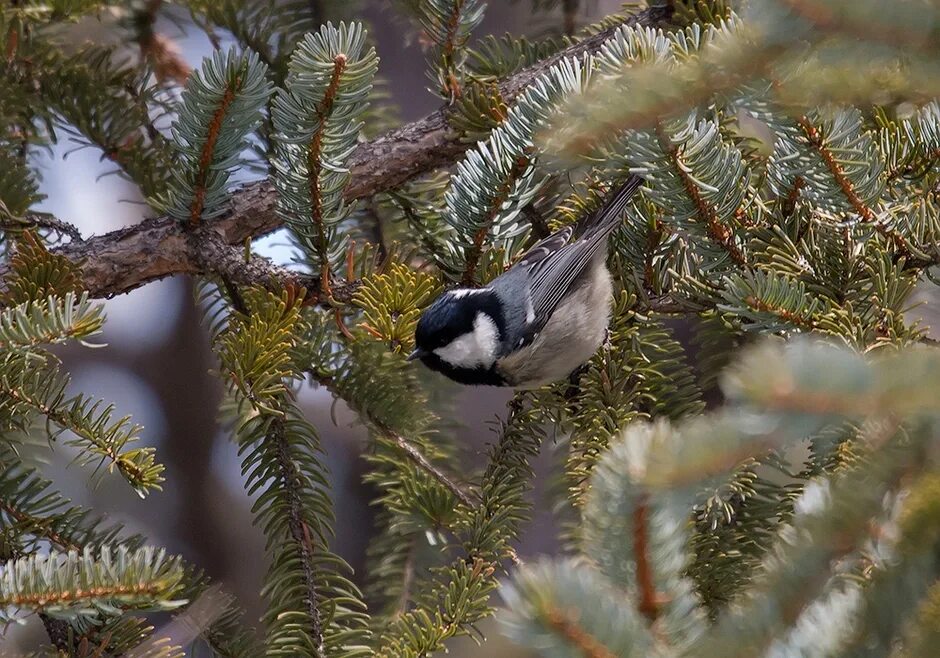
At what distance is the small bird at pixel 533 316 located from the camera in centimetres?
151

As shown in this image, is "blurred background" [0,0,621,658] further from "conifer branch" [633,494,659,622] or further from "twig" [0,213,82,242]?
"conifer branch" [633,494,659,622]

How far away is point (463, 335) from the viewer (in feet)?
5.30

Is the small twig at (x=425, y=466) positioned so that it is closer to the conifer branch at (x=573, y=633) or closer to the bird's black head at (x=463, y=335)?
the bird's black head at (x=463, y=335)

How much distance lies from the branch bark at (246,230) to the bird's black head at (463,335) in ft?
0.52

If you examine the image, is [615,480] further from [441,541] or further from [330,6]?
[330,6]

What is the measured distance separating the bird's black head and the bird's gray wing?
0.12m

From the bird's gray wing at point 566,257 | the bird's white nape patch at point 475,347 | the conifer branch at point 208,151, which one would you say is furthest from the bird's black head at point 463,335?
the conifer branch at point 208,151

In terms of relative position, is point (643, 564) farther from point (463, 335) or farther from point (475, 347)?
point (475, 347)

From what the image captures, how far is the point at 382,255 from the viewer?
1.75 meters

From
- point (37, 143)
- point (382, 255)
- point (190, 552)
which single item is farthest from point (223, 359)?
point (190, 552)

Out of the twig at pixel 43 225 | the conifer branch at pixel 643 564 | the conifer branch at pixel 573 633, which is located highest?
the twig at pixel 43 225

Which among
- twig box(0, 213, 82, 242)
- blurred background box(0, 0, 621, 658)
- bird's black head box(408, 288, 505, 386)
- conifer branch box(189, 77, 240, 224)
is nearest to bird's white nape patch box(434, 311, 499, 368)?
bird's black head box(408, 288, 505, 386)

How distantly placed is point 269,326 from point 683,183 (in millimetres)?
592

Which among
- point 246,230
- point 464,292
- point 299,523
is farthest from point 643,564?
point 246,230
